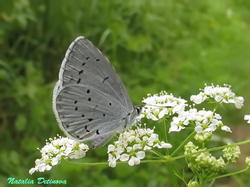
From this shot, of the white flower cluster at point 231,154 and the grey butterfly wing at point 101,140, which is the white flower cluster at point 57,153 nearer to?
the grey butterfly wing at point 101,140

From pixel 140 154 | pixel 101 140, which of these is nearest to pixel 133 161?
pixel 140 154

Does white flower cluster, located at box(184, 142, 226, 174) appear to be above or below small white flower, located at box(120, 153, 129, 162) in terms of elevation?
below

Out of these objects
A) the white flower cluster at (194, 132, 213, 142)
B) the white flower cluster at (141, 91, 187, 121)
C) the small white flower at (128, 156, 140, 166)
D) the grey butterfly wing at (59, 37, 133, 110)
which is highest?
the grey butterfly wing at (59, 37, 133, 110)

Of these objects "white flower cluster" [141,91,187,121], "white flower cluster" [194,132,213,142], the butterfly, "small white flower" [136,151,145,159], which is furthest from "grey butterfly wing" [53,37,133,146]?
"white flower cluster" [194,132,213,142]

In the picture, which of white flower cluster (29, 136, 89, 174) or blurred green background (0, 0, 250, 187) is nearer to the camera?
white flower cluster (29, 136, 89, 174)

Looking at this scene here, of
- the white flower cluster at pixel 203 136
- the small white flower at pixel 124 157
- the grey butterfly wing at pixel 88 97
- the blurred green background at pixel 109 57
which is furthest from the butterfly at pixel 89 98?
the blurred green background at pixel 109 57

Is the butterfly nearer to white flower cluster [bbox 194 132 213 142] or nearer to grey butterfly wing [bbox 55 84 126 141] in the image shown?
grey butterfly wing [bbox 55 84 126 141]

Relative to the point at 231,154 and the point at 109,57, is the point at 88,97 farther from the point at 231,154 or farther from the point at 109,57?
the point at 109,57
